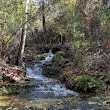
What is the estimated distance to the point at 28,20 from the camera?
1916 centimetres

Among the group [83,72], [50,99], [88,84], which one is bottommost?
[50,99]

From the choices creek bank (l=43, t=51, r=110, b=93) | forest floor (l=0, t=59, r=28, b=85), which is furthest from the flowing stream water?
forest floor (l=0, t=59, r=28, b=85)

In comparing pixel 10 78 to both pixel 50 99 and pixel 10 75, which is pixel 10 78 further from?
pixel 50 99

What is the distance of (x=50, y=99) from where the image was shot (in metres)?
14.0

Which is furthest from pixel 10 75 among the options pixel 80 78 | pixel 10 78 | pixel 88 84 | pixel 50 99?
pixel 88 84

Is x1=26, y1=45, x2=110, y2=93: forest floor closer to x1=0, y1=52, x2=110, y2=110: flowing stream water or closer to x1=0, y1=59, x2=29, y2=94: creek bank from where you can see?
x1=0, y1=52, x2=110, y2=110: flowing stream water

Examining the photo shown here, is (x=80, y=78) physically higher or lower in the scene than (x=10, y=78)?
higher

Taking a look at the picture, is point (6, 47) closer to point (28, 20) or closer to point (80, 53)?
point (28, 20)

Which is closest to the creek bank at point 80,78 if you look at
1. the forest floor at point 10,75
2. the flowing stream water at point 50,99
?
the flowing stream water at point 50,99

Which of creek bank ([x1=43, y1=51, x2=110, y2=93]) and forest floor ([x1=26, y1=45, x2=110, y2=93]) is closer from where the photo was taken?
creek bank ([x1=43, y1=51, x2=110, y2=93])

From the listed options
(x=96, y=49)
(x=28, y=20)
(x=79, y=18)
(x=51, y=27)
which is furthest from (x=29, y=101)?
(x=51, y=27)

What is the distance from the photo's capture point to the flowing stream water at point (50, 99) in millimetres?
12508

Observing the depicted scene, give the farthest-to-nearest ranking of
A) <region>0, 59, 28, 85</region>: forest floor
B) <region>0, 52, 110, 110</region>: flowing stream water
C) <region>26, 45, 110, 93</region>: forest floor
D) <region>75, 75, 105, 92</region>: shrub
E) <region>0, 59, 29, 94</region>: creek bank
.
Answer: <region>0, 59, 28, 85</region>: forest floor, <region>0, 59, 29, 94</region>: creek bank, <region>26, 45, 110, 93</region>: forest floor, <region>75, 75, 105, 92</region>: shrub, <region>0, 52, 110, 110</region>: flowing stream water

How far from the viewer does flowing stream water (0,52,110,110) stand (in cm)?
1251
